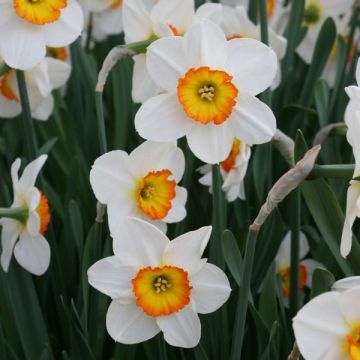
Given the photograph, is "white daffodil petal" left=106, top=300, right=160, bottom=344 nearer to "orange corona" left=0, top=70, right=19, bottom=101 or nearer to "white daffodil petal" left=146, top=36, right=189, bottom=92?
"white daffodil petal" left=146, top=36, right=189, bottom=92

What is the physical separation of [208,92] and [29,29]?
1.42ft

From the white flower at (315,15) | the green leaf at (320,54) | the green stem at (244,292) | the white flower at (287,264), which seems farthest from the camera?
the white flower at (315,15)

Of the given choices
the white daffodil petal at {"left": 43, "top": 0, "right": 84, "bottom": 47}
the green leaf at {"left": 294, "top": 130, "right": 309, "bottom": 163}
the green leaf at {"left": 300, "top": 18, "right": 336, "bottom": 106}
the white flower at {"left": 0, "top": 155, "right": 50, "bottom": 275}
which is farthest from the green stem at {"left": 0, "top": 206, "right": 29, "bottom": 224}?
the green leaf at {"left": 300, "top": 18, "right": 336, "bottom": 106}

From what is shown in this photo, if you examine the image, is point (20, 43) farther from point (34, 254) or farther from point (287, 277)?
point (287, 277)

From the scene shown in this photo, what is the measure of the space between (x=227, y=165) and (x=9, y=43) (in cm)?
47

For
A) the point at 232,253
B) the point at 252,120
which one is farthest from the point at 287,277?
the point at 252,120

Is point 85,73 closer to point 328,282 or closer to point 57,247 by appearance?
point 57,247

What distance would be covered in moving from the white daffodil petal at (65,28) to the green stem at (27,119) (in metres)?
0.09

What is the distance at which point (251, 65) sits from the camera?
1.17 m

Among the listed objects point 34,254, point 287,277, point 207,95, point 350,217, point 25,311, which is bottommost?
point 287,277

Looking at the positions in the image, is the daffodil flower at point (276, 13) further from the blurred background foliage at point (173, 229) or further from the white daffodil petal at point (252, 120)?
the white daffodil petal at point (252, 120)

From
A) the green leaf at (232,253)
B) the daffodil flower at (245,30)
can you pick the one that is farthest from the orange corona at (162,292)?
the daffodil flower at (245,30)

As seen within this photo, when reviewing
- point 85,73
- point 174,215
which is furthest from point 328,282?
point 85,73

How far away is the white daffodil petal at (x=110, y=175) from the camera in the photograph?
47.8 inches
